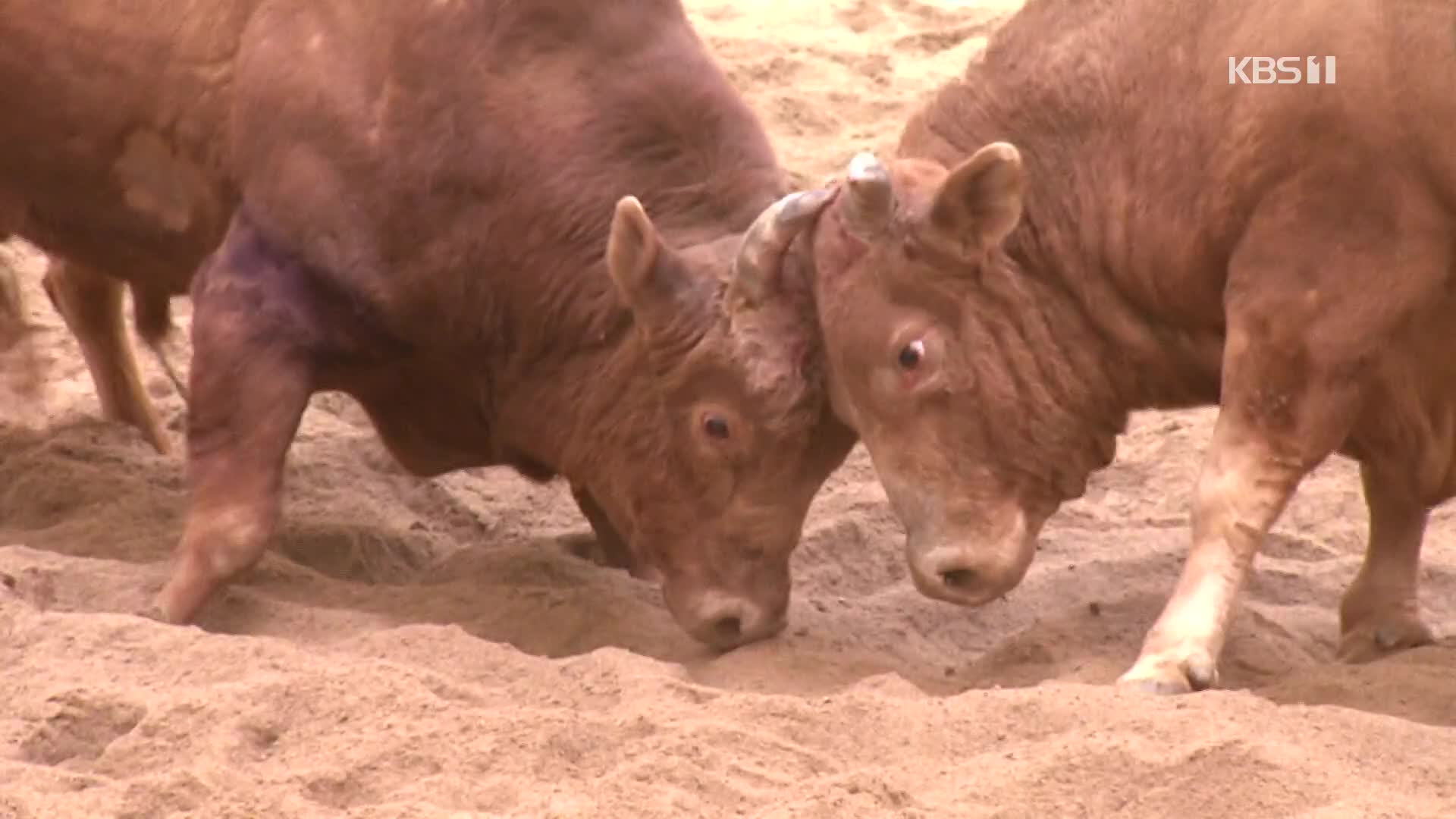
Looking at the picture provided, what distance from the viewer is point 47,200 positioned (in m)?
6.27

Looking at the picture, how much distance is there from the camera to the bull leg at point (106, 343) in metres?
7.45

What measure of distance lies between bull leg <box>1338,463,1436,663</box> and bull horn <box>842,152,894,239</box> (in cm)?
127

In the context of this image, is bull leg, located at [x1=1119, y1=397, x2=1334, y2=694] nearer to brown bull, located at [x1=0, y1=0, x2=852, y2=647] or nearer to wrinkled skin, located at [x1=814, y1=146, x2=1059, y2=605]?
wrinkled skin, located at [x1=814, y1=146, x2=1059, y2=605]

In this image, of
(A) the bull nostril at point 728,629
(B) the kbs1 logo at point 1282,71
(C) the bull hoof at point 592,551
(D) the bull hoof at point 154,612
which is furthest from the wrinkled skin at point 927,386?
(D) the bull hoof at point 154,612

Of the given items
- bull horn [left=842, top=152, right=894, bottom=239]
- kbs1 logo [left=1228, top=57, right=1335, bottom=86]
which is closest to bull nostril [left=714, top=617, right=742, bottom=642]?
bull horn [left=842, top=152, right=894, bottom=239]

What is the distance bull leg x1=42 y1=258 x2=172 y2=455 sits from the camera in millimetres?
7453

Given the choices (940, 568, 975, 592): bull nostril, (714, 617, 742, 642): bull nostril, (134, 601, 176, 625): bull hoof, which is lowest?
(714, 617, 742, 642): bull nostril

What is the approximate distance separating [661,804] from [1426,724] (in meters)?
1.49

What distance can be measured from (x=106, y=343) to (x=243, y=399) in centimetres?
192

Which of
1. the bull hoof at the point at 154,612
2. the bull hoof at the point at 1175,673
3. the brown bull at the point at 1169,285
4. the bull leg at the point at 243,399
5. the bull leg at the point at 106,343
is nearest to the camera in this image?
the bull hoof at the point at 1175,673

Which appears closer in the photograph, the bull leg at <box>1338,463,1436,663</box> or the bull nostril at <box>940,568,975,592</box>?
the bull nostril at <box>940,568,975,592</box>

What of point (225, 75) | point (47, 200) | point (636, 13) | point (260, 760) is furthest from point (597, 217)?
point (260, 760)

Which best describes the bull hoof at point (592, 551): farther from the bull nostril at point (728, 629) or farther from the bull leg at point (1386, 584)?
the bull leg at point (1386, 584)

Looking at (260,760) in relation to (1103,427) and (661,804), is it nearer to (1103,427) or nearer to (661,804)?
(661,804)
